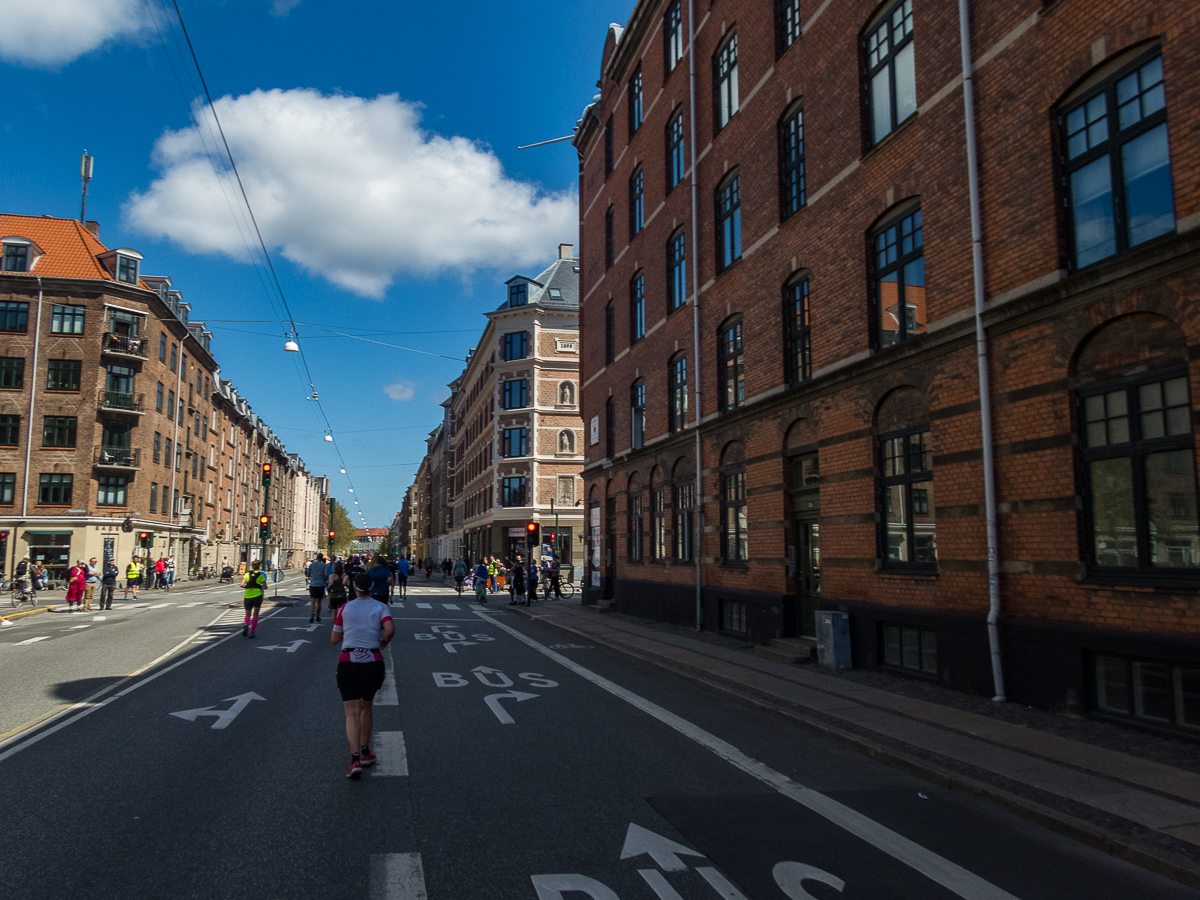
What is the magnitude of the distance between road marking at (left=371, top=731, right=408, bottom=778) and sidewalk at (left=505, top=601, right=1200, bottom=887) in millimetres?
4190

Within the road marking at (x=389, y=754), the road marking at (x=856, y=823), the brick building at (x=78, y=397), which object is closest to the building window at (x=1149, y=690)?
the road marking at (x=856, y=823)

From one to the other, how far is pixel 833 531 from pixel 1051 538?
15.2 feet

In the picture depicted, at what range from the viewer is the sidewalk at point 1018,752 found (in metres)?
5.48

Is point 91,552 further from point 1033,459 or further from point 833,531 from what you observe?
point 1033,459

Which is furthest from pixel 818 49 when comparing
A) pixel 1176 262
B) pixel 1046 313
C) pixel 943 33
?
pixel 1176 262

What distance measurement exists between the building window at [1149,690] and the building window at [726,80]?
46.1 feet

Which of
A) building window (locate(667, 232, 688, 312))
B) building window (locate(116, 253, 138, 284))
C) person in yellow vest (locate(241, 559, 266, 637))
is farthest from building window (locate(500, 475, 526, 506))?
person in yellow vest (locate(241, 559, 266, 637))

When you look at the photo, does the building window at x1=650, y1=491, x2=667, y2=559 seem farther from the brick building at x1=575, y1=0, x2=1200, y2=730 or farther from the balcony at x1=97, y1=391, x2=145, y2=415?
the balcony at x1=97, y1=391, x2=145, y2=415

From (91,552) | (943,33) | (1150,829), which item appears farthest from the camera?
(91,552)

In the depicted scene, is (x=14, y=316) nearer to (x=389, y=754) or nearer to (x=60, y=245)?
(x=60, y=245)

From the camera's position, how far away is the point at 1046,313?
9547 mm

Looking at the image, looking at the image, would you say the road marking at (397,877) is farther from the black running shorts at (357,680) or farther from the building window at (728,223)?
the building window at (728,223)

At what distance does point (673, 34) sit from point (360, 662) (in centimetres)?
2092

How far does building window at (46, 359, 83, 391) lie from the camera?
147 feet
